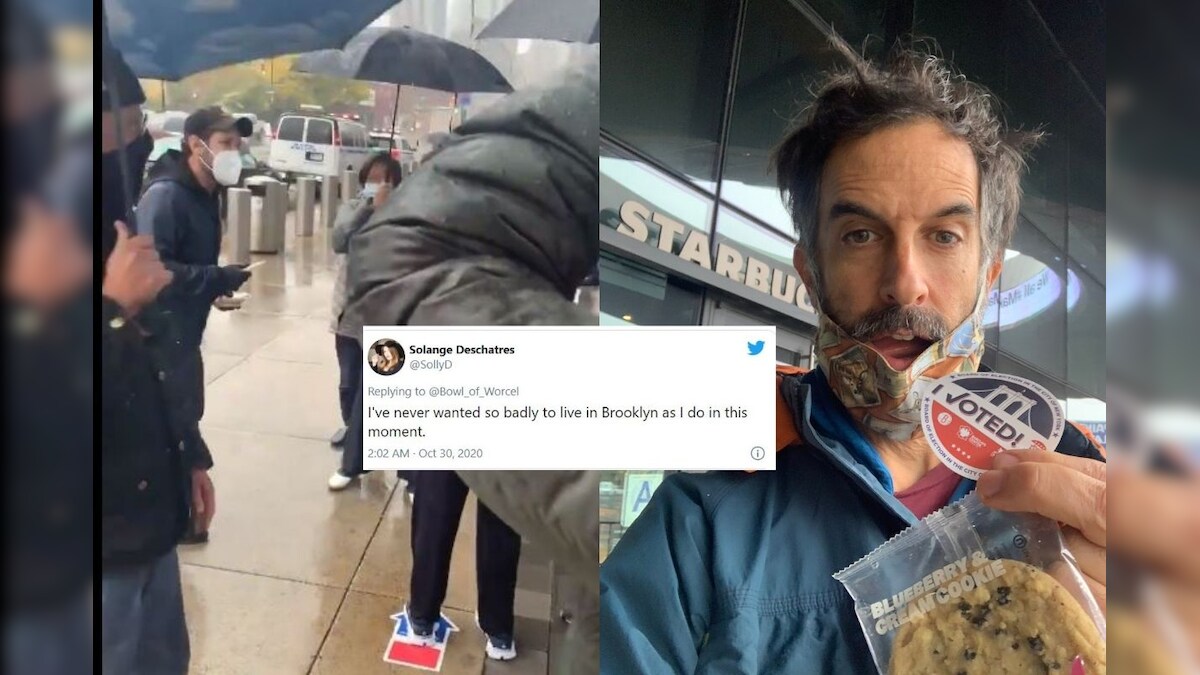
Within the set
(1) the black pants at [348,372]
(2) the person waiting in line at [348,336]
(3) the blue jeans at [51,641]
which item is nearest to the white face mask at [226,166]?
(2) the person waiting in line at [348,336]

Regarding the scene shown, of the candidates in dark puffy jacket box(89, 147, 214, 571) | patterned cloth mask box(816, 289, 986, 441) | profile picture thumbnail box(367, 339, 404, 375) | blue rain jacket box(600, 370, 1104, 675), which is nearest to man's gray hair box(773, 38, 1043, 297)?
patterned cloth mask box(816, 289, 986, 441)

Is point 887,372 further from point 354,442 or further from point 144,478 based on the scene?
point 144,478

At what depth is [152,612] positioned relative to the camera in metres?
1.61

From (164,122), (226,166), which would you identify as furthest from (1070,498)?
(164,122)

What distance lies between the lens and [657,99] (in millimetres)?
1566

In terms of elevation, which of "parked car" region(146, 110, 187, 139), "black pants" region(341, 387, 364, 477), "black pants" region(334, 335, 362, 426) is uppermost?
"parked car" region(146, 110, 187, 139)

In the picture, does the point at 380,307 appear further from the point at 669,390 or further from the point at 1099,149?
the point at 1099,149

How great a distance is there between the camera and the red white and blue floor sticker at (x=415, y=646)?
1578 mm

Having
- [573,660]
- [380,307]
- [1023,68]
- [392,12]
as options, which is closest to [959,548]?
[573,660]

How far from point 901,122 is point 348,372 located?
1194mm

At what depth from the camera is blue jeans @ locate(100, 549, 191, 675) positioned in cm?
160

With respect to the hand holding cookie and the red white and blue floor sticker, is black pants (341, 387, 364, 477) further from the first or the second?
the hand holding cookie

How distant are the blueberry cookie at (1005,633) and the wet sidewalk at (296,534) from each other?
733mm

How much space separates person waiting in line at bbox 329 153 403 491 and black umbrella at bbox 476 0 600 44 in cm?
36
